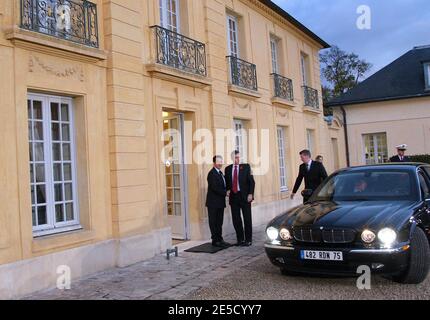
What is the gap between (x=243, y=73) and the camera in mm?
13109

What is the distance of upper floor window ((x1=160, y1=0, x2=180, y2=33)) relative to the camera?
34.0 ft

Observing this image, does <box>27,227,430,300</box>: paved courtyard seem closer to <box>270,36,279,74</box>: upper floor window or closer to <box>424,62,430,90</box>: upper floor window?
<box>270,36,279,74</box>: upper floor window

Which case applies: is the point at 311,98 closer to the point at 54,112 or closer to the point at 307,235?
the point at 54,112

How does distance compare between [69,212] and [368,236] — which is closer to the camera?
[368,236]

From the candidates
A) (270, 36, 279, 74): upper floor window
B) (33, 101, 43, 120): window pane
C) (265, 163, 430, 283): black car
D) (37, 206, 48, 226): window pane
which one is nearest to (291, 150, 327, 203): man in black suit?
(265, 163, 430, 283): black car

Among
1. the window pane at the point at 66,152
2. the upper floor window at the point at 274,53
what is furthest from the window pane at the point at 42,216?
the upper floor window at the point at 274,53

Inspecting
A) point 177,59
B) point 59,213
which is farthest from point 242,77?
point 59,213

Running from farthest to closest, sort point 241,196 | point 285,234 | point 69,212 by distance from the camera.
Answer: point 241,196
point 69,212
point 285,234

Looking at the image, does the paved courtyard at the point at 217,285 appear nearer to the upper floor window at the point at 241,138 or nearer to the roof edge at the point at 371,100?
the upper floor window at the point at 241,138

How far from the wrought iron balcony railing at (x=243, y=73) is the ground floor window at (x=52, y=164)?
567 centimetres

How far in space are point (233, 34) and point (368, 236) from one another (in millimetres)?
9127

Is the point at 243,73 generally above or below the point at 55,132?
above

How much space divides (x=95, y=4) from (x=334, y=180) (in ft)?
16.4
